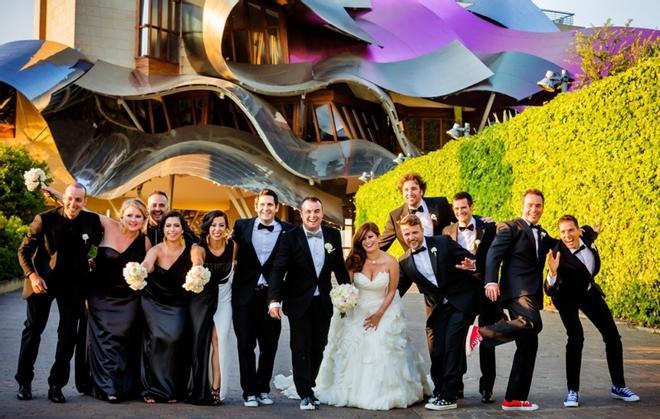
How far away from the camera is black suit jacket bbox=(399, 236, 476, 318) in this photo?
5.84 meters

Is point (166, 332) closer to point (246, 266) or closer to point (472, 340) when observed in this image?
point (246, 266)

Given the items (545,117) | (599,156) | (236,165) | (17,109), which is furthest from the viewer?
(17,109)

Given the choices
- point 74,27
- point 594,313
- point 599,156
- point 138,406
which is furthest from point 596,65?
point 74,27

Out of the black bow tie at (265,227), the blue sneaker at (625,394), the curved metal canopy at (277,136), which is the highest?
the curved metal canopy at (277,136)

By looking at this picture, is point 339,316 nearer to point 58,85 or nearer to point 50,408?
point 50,408

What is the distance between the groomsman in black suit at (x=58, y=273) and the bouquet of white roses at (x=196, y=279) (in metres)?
0.96

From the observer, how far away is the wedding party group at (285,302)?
5.68 meters

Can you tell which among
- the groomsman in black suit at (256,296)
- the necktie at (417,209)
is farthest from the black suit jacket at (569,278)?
the groomsman in black suit at (256,296)

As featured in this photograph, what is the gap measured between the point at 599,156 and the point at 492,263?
548 centimetres

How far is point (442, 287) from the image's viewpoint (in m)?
5.85

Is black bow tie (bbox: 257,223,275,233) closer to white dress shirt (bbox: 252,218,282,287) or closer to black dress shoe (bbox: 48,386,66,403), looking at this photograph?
white dress shirt (bbox: 252,218,282,287)

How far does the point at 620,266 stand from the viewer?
9.57 meters

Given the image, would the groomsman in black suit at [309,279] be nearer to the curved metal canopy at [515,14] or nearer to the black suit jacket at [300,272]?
the black suit jacket at [300,272]

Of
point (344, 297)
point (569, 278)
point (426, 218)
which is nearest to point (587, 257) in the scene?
point (569, 278)
